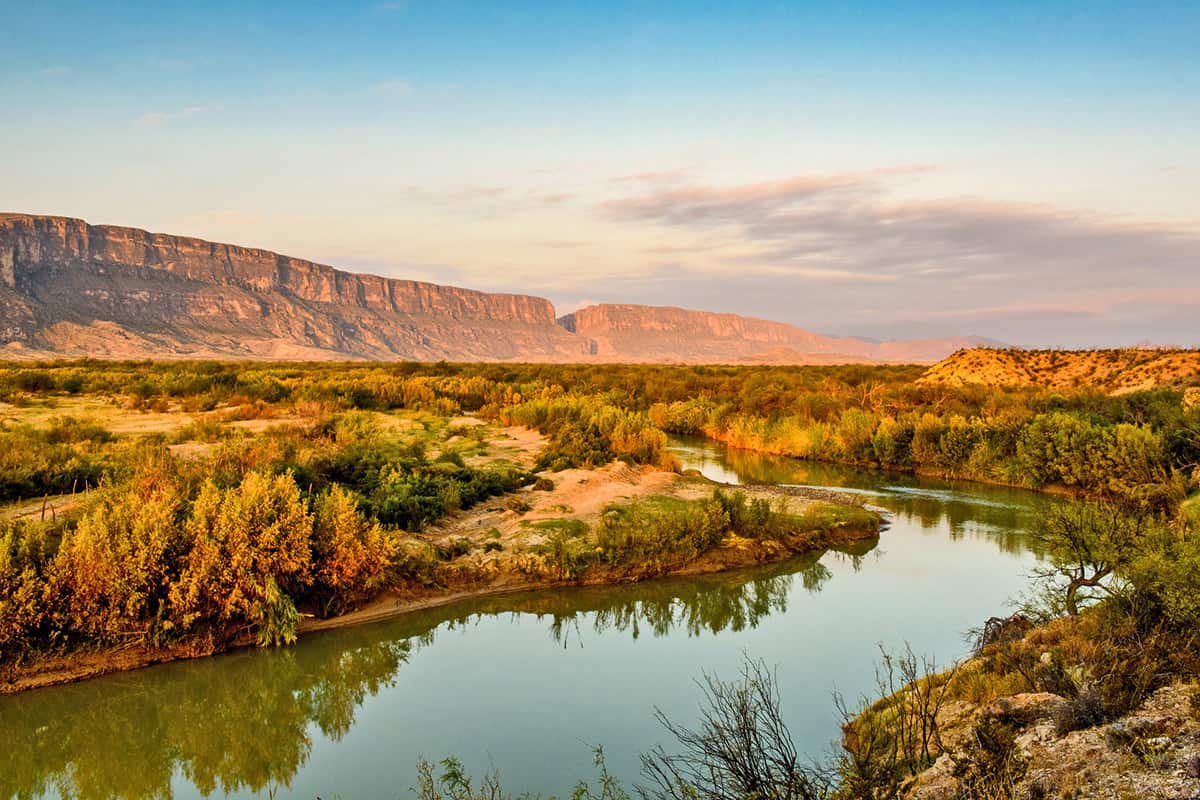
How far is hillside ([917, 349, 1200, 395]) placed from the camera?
33.4 m

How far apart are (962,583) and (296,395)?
21463 millimetres

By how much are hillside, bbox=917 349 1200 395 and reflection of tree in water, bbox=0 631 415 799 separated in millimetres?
32659

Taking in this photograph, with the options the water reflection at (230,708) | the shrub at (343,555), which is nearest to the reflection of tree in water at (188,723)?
the water reflection at (230,708)

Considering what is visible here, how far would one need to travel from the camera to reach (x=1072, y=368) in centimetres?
3975

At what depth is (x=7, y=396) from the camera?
25391 mm

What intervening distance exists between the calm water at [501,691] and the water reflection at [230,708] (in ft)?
0.07

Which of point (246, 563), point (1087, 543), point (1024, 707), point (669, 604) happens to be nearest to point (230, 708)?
point (246, 563)

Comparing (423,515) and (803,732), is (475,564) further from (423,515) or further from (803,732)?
(803,732)

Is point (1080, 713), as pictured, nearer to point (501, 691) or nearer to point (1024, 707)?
point (1024, 707)

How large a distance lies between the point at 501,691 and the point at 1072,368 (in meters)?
40.1

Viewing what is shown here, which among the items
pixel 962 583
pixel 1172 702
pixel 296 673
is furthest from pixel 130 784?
pixel 962 583

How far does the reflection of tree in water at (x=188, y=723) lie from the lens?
6824 mm

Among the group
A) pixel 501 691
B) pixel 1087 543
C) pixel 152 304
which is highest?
pixel 152 304

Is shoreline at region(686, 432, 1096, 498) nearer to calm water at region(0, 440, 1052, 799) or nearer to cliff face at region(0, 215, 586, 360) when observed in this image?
calm water at region(0, 440, 1052, 799)
